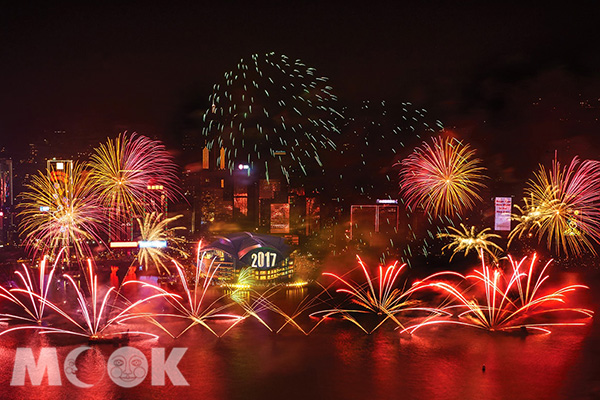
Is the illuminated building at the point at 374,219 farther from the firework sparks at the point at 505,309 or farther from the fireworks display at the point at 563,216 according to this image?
the firework sparks at the point at 505,309

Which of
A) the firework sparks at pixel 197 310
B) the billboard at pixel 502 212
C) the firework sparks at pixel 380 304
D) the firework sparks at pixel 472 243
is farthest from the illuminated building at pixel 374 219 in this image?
the firework sparks at pixel 197 310

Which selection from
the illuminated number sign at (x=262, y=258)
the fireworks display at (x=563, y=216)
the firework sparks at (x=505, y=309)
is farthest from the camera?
the fireworks display at (x=563, y=216)

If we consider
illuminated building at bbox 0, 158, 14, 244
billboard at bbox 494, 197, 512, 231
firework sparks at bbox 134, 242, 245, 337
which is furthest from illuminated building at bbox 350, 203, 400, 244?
illuminated building at bbox 0, 158, 14, 244

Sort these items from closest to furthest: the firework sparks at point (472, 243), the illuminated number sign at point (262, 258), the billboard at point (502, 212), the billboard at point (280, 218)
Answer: the illuminated number sign at point (262, 258) < the firework sparks at point (472, 243) < the billboard at point (280, 218) < the billboard at point (502, 212)

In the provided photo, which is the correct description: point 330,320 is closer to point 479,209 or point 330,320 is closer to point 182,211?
point 479,209

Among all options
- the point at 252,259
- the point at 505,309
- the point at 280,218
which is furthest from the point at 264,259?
the point at 280,218

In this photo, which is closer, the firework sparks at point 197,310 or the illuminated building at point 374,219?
the firework sparks at point 197,310

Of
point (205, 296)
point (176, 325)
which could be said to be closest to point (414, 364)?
point (176, 325)

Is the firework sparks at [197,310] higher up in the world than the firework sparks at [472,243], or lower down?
lower down

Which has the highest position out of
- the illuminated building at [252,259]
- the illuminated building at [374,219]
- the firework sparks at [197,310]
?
the illuminated building at [374,219]
